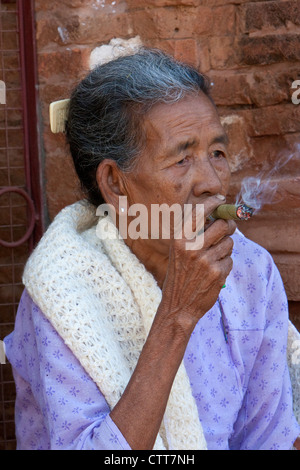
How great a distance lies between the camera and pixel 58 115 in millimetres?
2795

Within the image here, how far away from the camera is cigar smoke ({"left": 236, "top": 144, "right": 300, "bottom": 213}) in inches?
124

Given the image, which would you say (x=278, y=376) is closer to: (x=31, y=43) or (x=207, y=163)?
(x=207, y=163)

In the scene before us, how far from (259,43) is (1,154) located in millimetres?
1169

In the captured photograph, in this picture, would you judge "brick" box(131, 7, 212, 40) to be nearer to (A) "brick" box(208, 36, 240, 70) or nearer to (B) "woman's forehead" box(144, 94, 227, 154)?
(A) "brick" box(208, 36, 240, 70)

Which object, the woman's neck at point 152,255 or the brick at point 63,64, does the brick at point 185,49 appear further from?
the woman's neck at point 152,255

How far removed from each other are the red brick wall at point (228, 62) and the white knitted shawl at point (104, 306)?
722 mm

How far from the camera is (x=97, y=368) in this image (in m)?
2.28

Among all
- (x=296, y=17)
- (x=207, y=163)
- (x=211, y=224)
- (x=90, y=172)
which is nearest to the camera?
(x=211, y=224)

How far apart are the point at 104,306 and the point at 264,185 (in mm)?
1013

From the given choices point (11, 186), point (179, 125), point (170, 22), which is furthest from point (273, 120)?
point (11, 186)

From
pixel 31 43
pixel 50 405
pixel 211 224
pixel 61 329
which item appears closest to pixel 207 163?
pixel 211 224

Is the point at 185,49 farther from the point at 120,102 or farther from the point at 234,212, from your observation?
the point at 234,212

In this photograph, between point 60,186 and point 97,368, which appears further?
point 60,186

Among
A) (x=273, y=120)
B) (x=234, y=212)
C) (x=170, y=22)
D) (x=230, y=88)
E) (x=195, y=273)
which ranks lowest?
(x=195, y=273)
